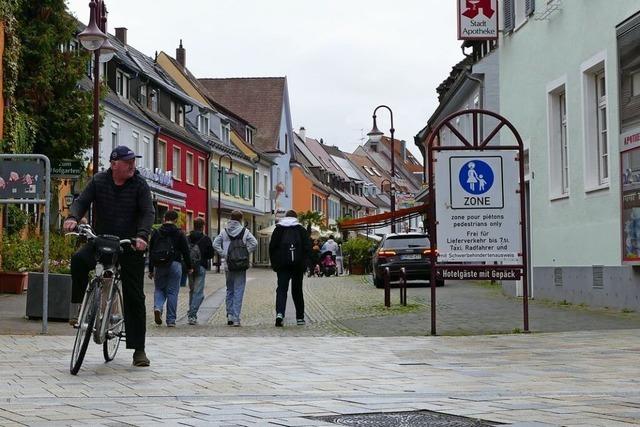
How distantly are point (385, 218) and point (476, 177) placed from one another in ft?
108

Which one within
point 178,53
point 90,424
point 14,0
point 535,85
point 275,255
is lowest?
point 90,424

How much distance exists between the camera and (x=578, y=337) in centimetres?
1272

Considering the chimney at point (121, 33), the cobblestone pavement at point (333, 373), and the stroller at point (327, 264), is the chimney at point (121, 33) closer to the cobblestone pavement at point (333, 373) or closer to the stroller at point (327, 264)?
the stroller at point (327, 264)

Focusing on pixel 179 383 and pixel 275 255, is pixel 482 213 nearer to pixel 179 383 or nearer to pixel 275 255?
pixel 275 255

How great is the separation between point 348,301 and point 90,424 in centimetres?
1620

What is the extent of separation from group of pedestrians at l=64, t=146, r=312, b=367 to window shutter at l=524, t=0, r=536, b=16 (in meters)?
7.55

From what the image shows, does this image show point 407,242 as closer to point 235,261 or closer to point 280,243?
point 280,243

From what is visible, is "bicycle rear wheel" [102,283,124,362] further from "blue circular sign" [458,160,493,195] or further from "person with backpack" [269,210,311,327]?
"person with backpack" [269,210,311,327]

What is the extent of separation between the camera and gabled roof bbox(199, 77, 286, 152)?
8050cm

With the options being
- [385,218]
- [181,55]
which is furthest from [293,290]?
[181,55]

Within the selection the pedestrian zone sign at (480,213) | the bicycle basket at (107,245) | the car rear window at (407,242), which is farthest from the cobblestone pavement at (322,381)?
the car rear window at (407,242)

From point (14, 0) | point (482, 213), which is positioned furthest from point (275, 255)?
point (14, 0)

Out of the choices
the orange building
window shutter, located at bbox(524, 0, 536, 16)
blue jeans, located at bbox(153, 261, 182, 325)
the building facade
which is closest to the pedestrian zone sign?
the building facade

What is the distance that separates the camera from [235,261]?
16359 mm
